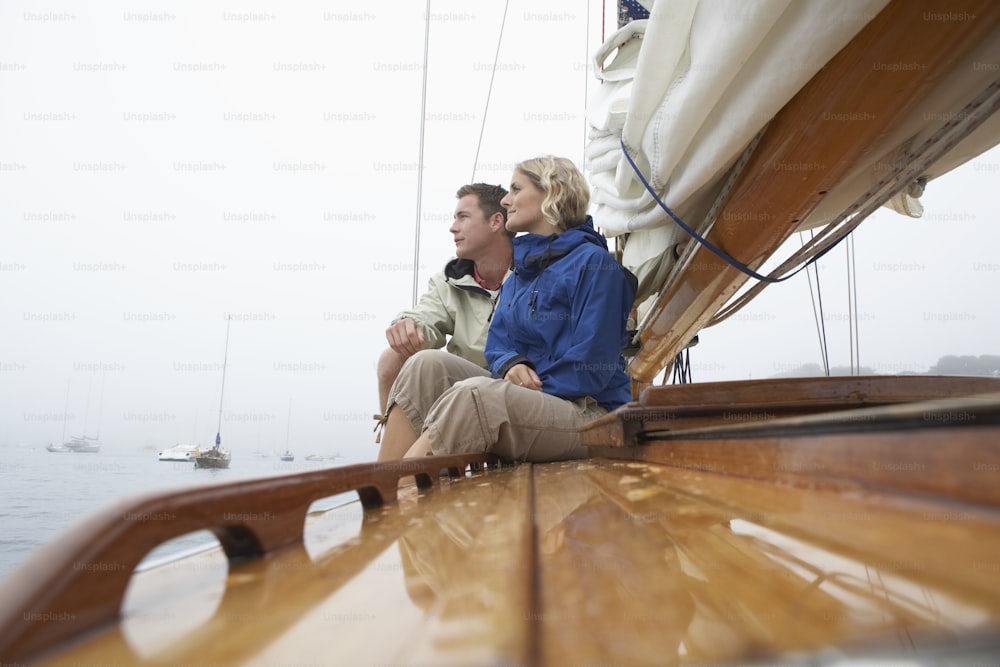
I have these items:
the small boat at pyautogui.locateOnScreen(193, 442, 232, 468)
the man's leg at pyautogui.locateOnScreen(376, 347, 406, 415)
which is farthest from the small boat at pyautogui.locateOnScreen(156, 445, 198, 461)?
the man's leg at pyautogui.locateOnScreen(376, 347, 406, 415)

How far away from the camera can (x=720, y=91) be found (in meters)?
0.89

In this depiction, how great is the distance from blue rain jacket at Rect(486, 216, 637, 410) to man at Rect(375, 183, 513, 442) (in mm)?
371

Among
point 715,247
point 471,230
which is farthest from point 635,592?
point 471,230

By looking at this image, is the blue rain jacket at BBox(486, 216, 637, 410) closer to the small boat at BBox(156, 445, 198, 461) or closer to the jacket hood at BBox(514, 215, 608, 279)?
the jacket hood at BBox(514, 215, 608, 279)

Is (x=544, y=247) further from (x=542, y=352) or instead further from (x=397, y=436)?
(x=397, y=436)

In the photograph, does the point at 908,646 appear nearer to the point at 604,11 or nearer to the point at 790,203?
the point at 790,203

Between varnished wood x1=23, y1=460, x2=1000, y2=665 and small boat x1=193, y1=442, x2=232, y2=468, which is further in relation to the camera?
small boat x1=193, y1=442, x2=232, y2=468

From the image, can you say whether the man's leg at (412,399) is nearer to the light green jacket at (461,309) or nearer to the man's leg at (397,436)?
the man's leg at (397,436)

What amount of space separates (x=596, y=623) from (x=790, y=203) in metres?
0.93

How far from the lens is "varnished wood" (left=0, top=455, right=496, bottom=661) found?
217 mm

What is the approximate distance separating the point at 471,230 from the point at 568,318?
66 cm

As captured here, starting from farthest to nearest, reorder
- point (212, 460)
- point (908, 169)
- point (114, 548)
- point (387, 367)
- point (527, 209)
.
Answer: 1. point (212, 460)
2. point (387, 367)
3. point (527, 209)
4. point (908, 169)
5. point (114, 548)

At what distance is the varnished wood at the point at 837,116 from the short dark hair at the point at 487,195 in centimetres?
90

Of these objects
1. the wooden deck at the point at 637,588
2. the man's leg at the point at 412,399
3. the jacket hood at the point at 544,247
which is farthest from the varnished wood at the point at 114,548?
the jacket hood at the point at 544,247
